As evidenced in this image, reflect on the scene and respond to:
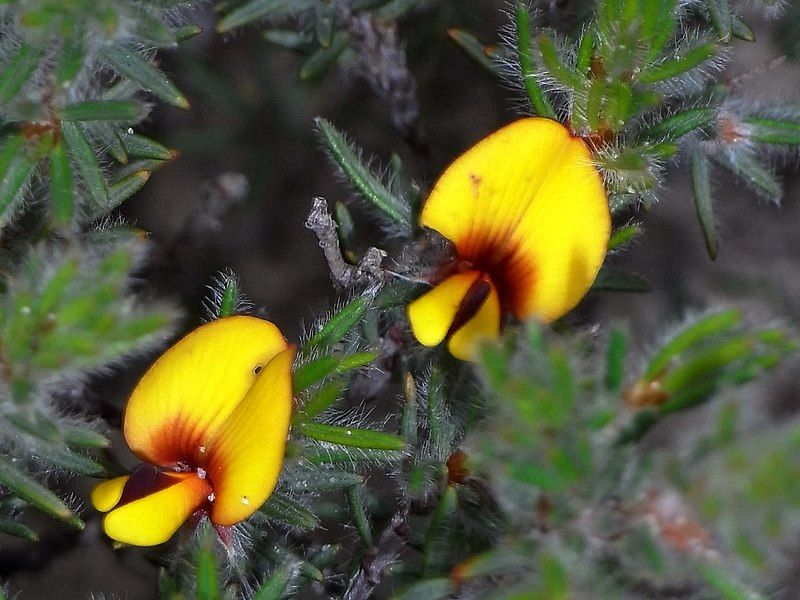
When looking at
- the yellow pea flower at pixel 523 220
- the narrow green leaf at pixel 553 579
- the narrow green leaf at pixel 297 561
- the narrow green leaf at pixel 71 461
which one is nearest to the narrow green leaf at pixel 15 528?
the narrow green leaf at pixel 71 461

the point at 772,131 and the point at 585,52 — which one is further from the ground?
the point at 585,52

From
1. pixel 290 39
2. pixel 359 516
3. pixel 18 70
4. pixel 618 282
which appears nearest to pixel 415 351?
pixel 359 516

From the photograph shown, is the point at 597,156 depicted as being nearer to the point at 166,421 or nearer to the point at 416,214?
the point at 416,214

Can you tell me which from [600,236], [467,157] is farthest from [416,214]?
[600,236]

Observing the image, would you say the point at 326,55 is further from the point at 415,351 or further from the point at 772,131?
the point at 772,131

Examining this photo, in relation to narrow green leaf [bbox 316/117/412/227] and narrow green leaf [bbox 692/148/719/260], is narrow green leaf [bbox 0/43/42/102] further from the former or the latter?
narrow green leaf [bbox 692/148/719/260]

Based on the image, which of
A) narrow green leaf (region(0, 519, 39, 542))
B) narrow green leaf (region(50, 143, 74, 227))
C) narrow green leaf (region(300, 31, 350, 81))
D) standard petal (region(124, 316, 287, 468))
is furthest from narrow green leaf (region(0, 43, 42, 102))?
narrow green leaf (region(300, 31, 350, 81))
